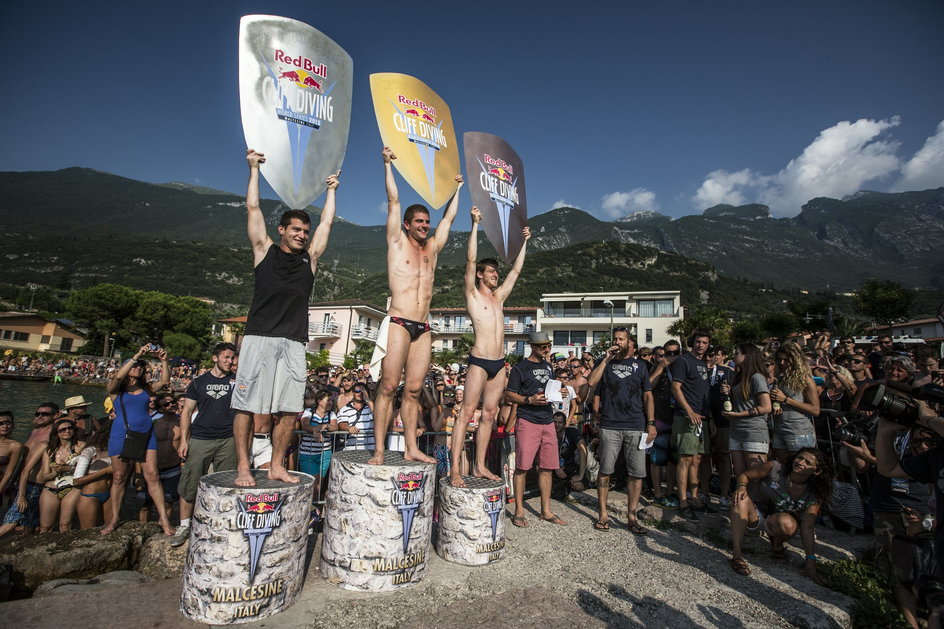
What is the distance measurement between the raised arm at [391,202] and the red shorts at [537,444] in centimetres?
268

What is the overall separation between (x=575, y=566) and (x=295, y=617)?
2.30 metres

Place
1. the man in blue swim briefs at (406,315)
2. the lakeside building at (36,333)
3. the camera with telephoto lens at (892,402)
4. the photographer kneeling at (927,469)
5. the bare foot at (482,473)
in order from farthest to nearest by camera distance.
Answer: the lakeside building at (36,333) < the bare foot at (482,473) < the man in blue swim briefs at (406,315) < the camera with telephoto lens at (892,402) < the photographer kneeling at (927,469)

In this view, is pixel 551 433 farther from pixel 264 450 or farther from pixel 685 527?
pixel 264 450

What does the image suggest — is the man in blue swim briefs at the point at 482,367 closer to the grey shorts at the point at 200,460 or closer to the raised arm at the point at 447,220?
the raised arm at the point at 447,220

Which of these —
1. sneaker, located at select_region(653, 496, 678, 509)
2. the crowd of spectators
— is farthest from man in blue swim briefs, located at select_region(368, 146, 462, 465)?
sneaker, located at select_region(653, 496, 678, 509)

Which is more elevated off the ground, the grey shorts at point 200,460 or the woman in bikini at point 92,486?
the grey shorts at point 200,460

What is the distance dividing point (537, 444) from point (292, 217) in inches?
142

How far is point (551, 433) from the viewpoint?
17.6 ft

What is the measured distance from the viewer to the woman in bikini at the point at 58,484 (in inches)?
227

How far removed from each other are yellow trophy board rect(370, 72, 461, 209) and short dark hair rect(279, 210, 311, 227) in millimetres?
1222

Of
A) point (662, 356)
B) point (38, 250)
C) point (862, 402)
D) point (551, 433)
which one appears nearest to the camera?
point (862, 402)

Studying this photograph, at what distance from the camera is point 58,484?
579 centimetres

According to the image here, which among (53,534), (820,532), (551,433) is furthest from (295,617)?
(820,532)

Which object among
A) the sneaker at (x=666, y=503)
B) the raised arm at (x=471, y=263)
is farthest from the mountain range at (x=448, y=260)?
the raised arm at (x=471, y=263)
